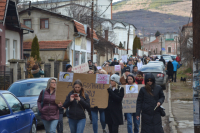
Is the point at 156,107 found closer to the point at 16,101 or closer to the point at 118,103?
the point at 118,103

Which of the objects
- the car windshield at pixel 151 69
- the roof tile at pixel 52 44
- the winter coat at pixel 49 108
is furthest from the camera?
the roof tile at pixel 52 44

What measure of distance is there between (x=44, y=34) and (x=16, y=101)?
25731 mm

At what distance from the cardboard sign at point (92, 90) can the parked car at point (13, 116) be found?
0.92 metres

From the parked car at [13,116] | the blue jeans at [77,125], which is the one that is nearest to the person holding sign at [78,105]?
the blue jeans at [77,125]

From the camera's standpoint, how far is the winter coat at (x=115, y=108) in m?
7.68

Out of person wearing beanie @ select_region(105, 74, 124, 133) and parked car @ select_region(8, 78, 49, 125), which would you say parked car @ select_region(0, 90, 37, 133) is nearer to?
parked car @ select_region(8, 78, 49, 125)

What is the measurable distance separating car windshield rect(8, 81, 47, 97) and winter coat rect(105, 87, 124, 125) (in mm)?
3509

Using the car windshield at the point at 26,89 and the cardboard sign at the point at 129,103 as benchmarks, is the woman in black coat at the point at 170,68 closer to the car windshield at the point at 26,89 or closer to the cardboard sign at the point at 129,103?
the car windshield at the point at 26,89

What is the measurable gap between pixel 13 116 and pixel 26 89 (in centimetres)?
380

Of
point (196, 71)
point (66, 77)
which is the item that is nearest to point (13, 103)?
point (66, 77)

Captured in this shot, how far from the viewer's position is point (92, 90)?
8.14 metres

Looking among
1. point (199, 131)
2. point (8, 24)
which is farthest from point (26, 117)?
point (8, 24)

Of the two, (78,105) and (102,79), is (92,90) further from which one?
(78,105)

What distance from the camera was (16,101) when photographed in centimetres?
759
